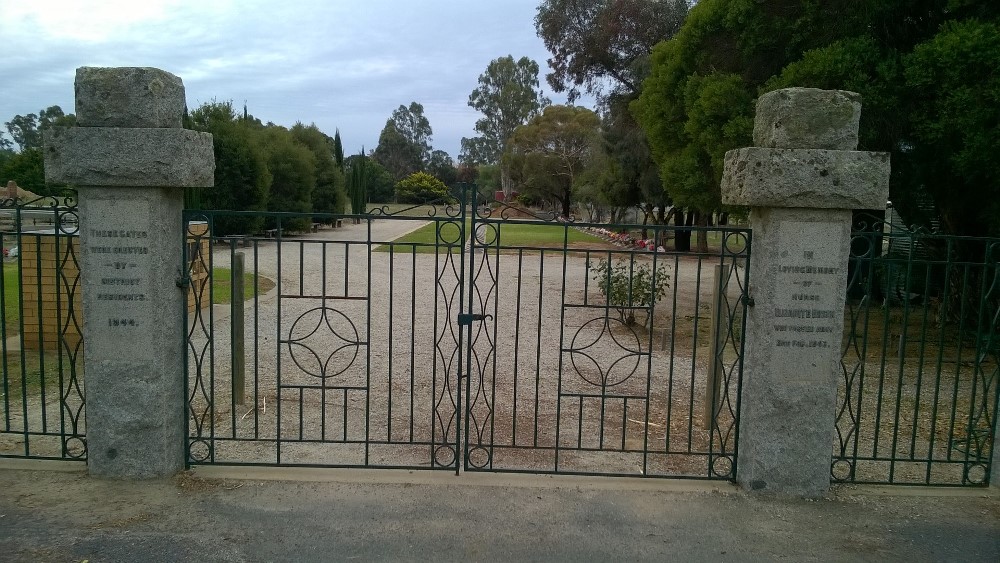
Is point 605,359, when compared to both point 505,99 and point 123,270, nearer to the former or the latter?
point 123,270

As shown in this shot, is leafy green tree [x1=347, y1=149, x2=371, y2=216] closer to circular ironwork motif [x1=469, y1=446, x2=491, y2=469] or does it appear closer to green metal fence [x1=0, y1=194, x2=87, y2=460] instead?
green metal fence [x1=0, y1=194, x2=87, y2=460]

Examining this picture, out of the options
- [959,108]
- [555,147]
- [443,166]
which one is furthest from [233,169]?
[443,166]

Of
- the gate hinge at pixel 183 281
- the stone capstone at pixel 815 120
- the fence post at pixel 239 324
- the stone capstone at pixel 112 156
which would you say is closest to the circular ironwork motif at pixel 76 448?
the fence post at pixel 239 324

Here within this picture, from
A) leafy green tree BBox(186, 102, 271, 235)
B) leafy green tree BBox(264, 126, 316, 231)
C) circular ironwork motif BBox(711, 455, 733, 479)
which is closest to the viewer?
circular ironwork motif BBox(711, 455, 733, 479)

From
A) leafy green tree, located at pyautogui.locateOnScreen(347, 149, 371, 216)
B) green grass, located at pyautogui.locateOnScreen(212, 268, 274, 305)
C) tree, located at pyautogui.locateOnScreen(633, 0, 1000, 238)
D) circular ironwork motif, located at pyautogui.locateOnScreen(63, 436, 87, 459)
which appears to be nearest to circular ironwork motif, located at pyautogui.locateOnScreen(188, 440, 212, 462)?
circular ironwork motif, located at pyautogui.locateOnScreen(63, 436, 87, 459)

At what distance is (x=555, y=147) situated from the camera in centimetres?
5444

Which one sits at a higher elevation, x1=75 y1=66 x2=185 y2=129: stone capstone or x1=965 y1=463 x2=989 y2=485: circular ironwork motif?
x1=75 y1=66 x2=185 y2=129: stone capstone

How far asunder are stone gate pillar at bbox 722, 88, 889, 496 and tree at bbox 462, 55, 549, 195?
67446mm

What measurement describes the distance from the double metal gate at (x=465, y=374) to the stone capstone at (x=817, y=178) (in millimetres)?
369

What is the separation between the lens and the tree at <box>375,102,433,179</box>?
86.0 m

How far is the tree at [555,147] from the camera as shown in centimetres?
5309

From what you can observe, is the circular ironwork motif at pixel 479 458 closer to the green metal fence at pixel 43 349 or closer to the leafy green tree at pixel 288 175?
the green metal fence at pixel 43 349

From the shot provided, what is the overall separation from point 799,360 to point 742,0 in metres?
6.64

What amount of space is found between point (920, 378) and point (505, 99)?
70285mm
